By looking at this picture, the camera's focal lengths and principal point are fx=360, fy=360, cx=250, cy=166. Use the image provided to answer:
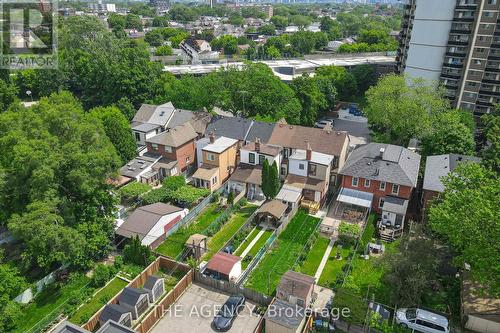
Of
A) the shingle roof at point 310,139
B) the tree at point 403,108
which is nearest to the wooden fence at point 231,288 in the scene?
the shingle roof at point 310,139

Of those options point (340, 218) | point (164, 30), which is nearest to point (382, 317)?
point (340, 218)

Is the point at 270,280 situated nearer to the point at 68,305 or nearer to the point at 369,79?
the point at 68,305

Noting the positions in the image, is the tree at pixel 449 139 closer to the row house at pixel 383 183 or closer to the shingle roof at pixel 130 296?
A: the row house at pixel 383 183

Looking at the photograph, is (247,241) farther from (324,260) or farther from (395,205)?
(395,205)

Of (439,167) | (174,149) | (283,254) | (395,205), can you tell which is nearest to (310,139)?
(395,205)

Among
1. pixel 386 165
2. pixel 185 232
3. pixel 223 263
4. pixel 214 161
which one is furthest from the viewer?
pixel 214 161
